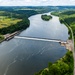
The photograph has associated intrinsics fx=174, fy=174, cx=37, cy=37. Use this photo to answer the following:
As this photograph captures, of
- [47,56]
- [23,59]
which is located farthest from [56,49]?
[23,59]

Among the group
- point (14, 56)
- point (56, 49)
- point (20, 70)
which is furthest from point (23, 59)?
point (56, 49)

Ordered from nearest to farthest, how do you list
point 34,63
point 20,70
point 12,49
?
1. point 20,70
2. point 34,63
3. point 12,49

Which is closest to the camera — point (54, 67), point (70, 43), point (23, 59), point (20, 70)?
point (54, 67)

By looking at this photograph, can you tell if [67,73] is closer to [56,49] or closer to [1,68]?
[1,68]

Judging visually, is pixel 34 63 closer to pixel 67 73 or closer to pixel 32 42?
pixel 67 73

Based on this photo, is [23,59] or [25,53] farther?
[25,53]

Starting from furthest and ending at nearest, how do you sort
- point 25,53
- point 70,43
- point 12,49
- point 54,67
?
point 70,43, point 12,49, point 25,53, point 54,67

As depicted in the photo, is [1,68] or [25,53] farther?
[25,53]

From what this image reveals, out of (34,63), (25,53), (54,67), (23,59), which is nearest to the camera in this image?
(54,67)

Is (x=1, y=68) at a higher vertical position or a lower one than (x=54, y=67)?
lower
